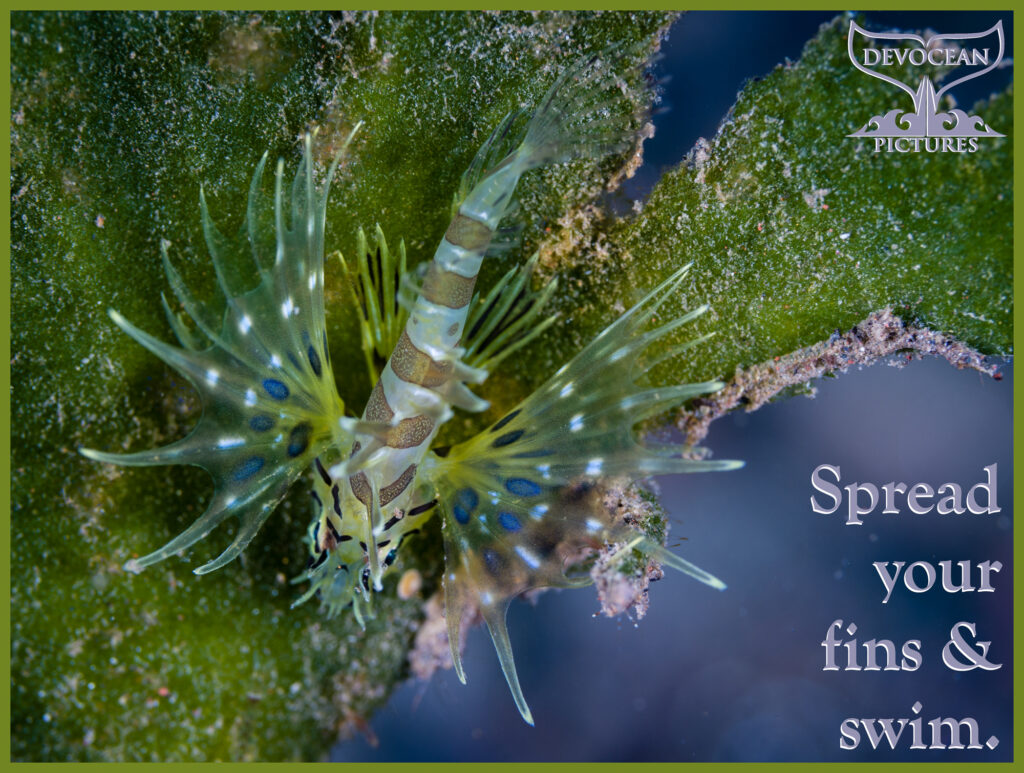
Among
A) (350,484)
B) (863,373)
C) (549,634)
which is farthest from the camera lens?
(549,634)

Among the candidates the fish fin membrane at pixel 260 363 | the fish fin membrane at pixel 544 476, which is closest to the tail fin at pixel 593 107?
the fish fin membrane at pixel 544 476

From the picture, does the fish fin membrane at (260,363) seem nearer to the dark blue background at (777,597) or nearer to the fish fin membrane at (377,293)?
the fish fin membrane at (377,293)

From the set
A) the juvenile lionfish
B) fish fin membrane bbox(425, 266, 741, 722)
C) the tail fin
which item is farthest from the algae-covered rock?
fish fin membrane bbox(425, 266, 741, 722)

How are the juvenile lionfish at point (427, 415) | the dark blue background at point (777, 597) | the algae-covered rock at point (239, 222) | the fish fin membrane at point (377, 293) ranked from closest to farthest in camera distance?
the juvenile lionfish at point (427, 415), the algae-covered rock at point (239, 222), the dark blue background at point (777, 597), the fish fin membrane at point (377, 293)

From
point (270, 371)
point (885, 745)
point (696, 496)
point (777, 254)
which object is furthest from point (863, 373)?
point (270, 371)

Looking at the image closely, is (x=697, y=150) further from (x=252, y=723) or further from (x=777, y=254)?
(x=252, y=723)

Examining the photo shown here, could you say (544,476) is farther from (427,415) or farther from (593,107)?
(593,107)

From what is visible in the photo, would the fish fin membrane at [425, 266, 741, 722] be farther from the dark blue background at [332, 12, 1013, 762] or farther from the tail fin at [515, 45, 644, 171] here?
the tail fin at [515, 45, 644, 171]

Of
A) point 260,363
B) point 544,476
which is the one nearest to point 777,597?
point 544,476
